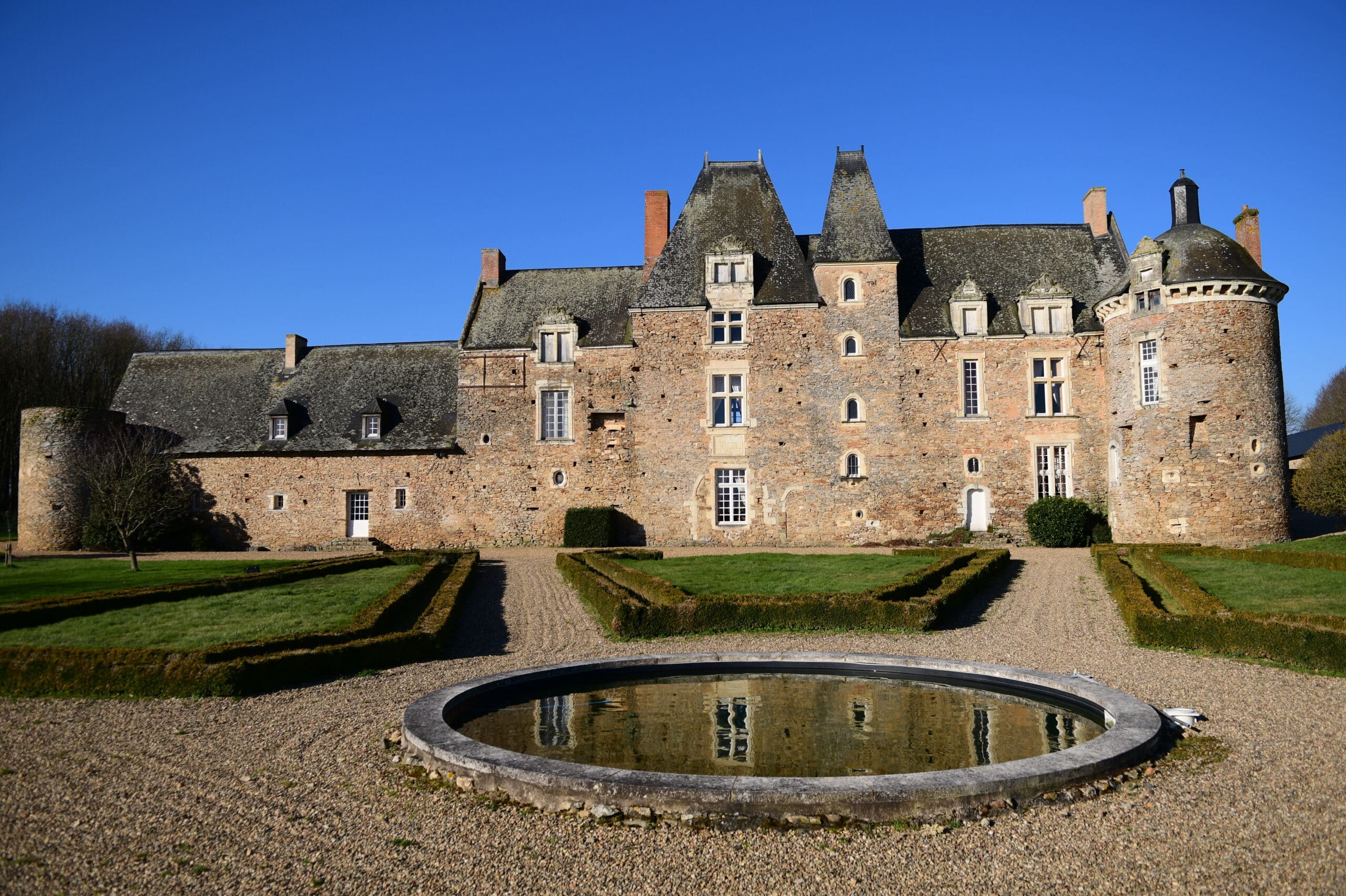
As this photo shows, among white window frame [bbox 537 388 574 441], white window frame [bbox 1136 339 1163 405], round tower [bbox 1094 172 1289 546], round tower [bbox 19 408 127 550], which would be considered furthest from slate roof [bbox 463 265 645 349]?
round tower [bbox 1094 172 1289 546]

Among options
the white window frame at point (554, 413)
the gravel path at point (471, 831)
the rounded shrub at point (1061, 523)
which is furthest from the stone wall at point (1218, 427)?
the white window frame at point (554, 413)

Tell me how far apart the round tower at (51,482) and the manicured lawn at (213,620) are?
17854mm

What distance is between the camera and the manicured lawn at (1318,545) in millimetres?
20969

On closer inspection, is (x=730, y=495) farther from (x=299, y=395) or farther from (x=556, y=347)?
(x=299, y=395)

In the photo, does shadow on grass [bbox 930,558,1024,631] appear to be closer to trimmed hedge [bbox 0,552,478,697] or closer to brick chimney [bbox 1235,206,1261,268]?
trimmed hedge [bbox 0,552,478,697]

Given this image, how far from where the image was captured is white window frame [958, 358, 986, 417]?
28.6m

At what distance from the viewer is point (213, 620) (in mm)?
13430

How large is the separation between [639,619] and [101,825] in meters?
7.85

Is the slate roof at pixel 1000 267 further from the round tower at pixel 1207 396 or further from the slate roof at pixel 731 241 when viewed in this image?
the slate roof at pixel 731 241

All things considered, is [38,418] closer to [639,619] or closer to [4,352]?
[4,352]

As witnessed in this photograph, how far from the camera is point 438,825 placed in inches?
230

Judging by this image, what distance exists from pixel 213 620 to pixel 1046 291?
25.1m

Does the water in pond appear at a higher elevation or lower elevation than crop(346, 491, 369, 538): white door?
lower

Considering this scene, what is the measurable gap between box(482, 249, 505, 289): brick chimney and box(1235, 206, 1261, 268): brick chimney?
24224 millimetres
